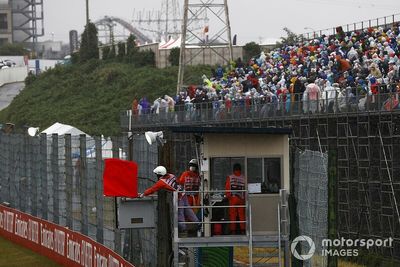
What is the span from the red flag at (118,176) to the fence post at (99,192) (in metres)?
4.24

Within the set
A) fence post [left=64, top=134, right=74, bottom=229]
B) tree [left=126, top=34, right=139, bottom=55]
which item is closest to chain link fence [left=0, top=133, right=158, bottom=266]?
fence post [left=64, top=134, right=74, bottom=229]

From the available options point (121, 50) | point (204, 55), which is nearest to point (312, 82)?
point (204, 55)

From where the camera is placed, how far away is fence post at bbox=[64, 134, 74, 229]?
3244cm

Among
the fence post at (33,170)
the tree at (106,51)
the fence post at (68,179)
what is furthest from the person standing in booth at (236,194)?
the tree at (106,51)

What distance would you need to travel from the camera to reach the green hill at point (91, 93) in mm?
84188

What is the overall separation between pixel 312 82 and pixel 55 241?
9326mm

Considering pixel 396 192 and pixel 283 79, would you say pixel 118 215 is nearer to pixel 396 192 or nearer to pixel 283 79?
pixel 396 192

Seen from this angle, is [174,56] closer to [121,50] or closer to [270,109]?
[121,50]

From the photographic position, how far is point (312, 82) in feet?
126

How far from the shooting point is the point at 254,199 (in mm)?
21469

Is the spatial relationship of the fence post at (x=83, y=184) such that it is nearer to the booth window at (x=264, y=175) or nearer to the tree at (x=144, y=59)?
A: the booth window at (x=264, y=175)

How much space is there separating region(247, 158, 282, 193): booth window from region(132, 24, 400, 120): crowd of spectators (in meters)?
6.46

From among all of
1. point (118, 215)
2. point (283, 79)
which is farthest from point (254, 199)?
point (283, 79)

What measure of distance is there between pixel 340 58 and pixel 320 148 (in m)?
9.39
